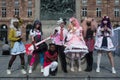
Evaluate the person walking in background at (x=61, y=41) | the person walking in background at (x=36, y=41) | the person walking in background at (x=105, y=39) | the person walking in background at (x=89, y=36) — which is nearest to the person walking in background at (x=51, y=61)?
the person walking in background at (x=36, y=41)

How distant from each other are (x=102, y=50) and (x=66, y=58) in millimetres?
1161

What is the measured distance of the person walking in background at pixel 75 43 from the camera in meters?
12.5

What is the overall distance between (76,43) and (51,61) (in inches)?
36.8

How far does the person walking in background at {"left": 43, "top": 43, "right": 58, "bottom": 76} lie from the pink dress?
1.66 feet

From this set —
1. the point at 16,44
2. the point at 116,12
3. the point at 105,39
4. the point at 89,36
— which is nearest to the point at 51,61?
the point at 16,44

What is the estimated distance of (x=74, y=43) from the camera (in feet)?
41.1

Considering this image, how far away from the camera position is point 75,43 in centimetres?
1252

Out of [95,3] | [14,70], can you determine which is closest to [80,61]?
[14,70]

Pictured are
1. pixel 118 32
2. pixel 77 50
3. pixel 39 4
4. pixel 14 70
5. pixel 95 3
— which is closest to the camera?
pixel 77 50

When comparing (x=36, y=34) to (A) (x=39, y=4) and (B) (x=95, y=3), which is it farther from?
(B) (x=95, y=3)

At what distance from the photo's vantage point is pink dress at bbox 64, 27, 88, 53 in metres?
12.5

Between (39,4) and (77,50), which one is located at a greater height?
(39,4)

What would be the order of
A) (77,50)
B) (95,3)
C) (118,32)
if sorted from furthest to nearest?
(95,3), (118,32), (77,50)

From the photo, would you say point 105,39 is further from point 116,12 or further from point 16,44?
point 116,12
